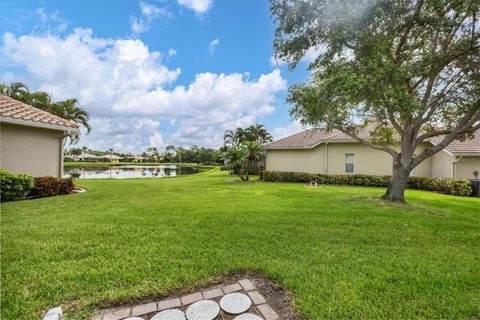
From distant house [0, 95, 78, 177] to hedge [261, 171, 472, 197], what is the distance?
13956mm

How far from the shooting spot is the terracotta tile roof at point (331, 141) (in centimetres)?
1515

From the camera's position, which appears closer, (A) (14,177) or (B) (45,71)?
(A) (14,177)

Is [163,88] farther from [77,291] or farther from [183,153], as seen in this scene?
[183,153]

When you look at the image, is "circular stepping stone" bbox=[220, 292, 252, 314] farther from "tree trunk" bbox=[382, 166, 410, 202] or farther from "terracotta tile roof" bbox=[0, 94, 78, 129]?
"terracotta tile roof" bbox=[0, 94, 78, 129]

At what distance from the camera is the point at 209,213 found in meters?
7.34

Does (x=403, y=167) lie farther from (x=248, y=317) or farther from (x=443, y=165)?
(x=248, y=317)

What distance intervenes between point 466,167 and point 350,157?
651 centimetres

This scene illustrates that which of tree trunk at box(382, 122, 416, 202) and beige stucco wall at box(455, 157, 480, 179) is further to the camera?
beige stucco wall at box(455, 157, 480, 179)

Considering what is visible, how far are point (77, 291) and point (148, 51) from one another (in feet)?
42.3

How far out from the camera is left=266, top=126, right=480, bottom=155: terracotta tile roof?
1515 cm

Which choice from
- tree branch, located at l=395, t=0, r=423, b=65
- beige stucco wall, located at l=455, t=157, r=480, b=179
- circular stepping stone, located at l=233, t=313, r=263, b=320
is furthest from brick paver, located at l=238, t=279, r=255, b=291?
beige stucco wall, located at l=455, t=157, r=480, b=179

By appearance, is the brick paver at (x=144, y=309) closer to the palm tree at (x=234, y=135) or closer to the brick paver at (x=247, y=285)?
the brick paver at (x=247, y=285)

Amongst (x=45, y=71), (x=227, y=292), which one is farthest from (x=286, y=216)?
(x=45, y=71)

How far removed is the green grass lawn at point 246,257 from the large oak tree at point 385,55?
3538 millimetres
